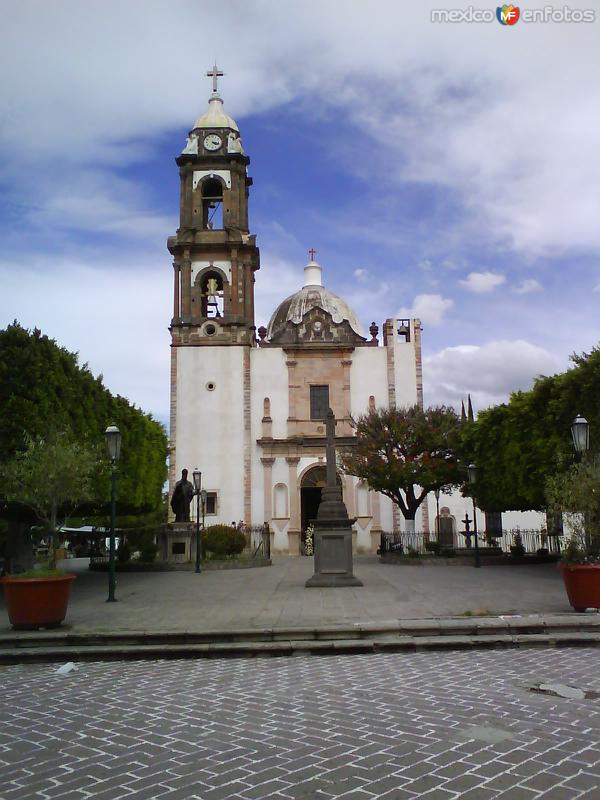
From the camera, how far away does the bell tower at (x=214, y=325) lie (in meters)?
35.2

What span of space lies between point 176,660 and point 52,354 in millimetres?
9587

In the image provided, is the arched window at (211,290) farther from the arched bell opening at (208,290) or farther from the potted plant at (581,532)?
the potted plant at (581,532)

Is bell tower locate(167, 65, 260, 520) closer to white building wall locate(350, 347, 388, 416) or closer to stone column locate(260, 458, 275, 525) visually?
stone column locate(260, 458, 275, 525)

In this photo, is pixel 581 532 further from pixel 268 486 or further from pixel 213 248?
pixel 213 248

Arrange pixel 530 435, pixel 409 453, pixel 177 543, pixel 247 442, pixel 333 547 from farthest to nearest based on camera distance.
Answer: pixel 247 442 < pixel 409 453 < pixel 177 543 < pixel 530 435 < pixel 333 547

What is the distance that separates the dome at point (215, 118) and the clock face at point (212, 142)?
78 cm

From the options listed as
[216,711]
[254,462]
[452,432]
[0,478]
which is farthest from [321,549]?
[254,462]

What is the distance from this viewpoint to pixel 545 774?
14.0ft

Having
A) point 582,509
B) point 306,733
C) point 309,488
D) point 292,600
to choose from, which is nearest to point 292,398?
point 309,488

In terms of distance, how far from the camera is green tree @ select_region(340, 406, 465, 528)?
2811 cm

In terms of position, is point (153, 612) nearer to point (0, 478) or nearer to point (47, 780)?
point (0, 478)

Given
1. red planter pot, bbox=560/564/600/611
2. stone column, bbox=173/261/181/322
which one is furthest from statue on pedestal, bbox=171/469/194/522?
red planter pot, bbox=560/564/600/611

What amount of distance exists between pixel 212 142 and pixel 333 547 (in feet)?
93.3

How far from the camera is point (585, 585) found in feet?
35.6
